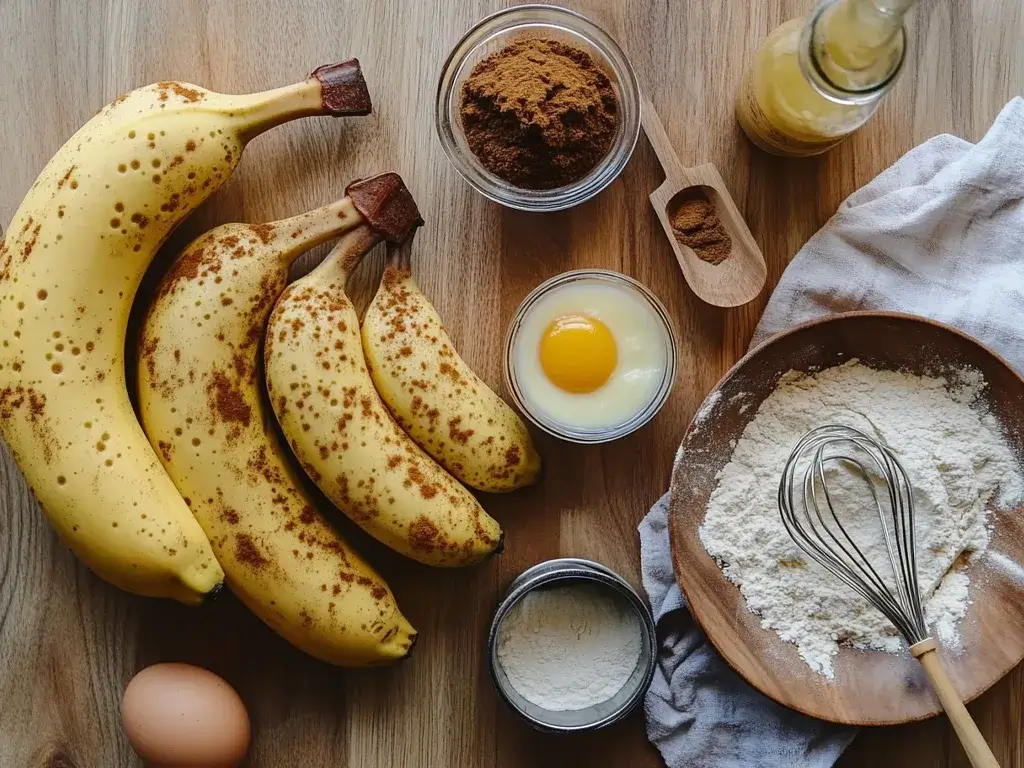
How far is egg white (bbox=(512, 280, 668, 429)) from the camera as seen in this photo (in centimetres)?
114

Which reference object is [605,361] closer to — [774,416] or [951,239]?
[774,416]

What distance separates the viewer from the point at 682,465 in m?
1.11

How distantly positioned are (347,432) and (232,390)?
0.16 meters

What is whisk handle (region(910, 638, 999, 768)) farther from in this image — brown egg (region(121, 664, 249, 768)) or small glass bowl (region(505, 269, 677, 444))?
brown egg (region(121, 664, 249, 768))

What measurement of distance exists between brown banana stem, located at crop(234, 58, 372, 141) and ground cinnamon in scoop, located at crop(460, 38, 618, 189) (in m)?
0.15

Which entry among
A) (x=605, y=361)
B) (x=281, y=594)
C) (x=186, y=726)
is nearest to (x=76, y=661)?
(x=186, y=726)

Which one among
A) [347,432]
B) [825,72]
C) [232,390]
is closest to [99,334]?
[232,390]

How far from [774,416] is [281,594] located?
69cm

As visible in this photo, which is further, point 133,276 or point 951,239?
point 951,239

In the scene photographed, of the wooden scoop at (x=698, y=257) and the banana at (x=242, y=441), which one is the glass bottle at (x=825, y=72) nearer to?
the wooden scoop at (x=698, y=257)

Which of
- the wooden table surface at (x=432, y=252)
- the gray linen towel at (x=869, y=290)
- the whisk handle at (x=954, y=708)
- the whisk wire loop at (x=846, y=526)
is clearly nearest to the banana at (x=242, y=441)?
the wooden table surface at (x=432, y=252)

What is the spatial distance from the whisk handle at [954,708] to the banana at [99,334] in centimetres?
88

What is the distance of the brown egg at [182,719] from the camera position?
104 centimetres

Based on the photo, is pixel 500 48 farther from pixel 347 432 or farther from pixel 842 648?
pixel 842 648
